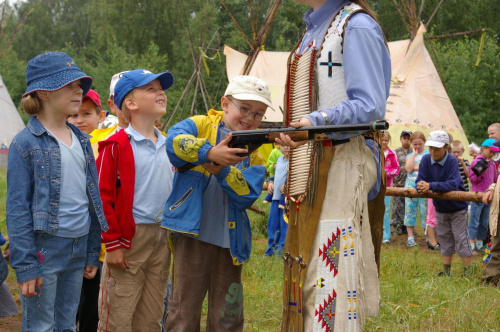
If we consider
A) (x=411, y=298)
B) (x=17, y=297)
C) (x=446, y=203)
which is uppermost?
(x=446, y=203)

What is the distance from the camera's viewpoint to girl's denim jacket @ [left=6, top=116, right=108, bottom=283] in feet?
9.54

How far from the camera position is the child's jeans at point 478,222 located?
8969 mm

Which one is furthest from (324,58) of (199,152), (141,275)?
(141,275)

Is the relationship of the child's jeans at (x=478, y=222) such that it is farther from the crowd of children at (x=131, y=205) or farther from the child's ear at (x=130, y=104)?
the child's ear at (x=130, y=104)

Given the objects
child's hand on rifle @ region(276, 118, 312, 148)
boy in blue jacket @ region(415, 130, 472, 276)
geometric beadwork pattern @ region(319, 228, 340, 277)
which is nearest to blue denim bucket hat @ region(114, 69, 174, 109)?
child's hand on rifle @ region(276, 118, 312, 148)

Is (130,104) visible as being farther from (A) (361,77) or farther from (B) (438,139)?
(B) (438,139)

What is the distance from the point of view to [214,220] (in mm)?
3377

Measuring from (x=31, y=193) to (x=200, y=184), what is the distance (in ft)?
2.74

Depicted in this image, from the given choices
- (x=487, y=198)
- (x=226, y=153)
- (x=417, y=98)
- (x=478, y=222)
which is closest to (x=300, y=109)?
(x=226, y=153)

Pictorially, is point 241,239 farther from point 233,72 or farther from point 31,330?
point 233,72

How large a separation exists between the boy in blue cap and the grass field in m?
1.18

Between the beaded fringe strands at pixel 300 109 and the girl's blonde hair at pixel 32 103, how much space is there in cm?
126

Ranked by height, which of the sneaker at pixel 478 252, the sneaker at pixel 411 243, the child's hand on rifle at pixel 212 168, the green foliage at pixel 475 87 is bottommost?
the sneaker at pixel 478 252

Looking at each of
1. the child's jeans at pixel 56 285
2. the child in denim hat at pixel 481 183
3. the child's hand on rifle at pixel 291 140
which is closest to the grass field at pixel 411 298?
the child in denim hat at pixel 481 183
